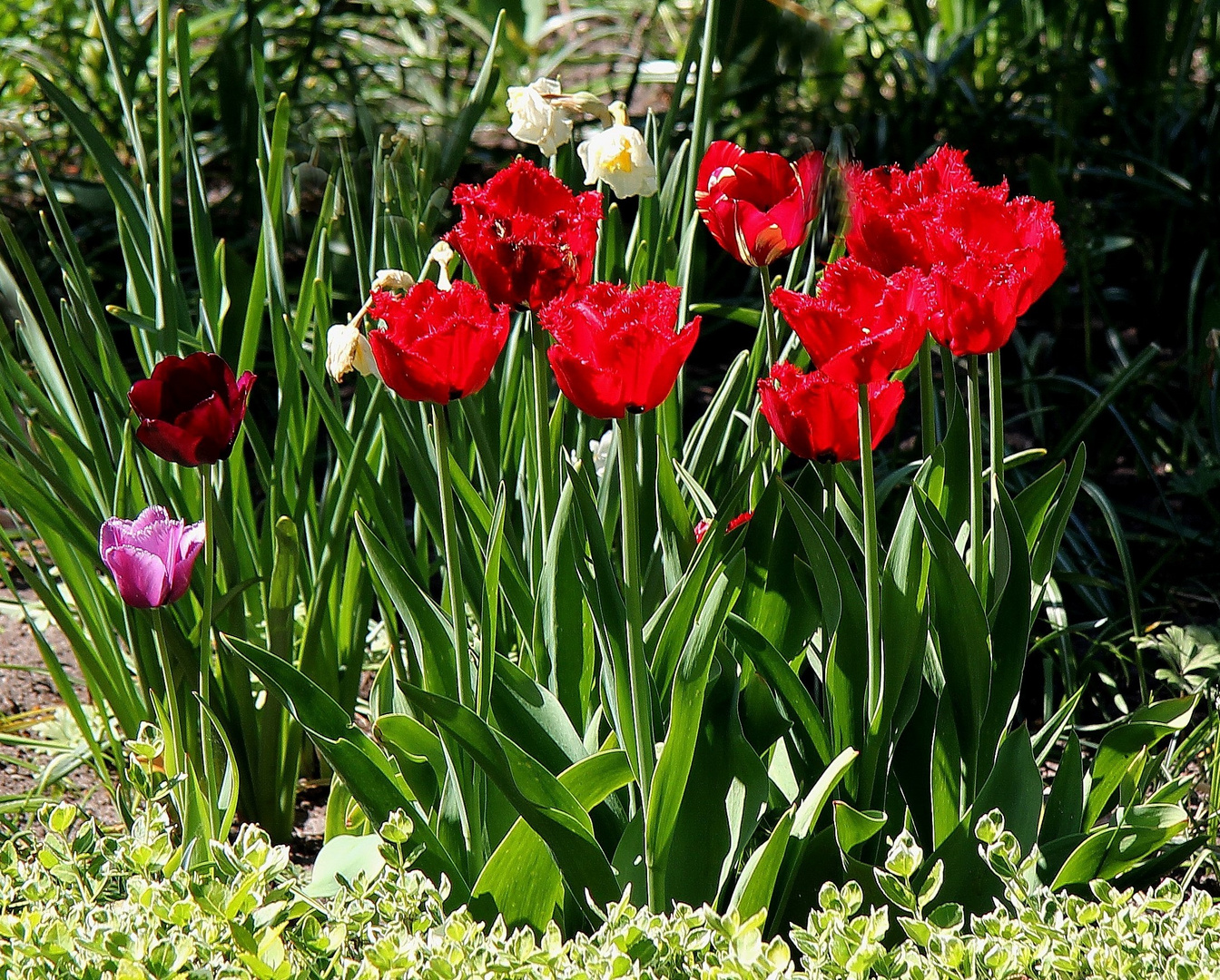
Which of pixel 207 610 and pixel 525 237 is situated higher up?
pixel 525 237

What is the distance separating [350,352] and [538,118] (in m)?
0.29

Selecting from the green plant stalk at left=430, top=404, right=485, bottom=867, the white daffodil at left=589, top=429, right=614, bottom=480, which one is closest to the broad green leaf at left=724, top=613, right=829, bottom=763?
the green plant stalk at left=430, top=404, right=485, bottom=867

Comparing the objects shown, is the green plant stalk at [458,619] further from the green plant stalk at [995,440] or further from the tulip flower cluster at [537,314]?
the green plant stalk at [995,440]

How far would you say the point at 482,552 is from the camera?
3.85ft

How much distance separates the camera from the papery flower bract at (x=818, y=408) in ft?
2.97

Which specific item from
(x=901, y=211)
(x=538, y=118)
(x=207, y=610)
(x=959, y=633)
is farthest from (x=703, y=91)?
(x=207, y=610)

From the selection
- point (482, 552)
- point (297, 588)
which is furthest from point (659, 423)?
point (297, 588)

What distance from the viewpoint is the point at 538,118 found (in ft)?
3.69

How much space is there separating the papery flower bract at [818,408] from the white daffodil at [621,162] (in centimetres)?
25

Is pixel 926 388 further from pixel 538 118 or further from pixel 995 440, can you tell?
pixel 538 118

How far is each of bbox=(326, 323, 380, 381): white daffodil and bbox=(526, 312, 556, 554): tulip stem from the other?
0.16 metres

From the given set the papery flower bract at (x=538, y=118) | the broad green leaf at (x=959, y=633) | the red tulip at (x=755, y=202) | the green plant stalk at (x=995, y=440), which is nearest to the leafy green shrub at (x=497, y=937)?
the broad green leaf at (x=959, y=633)

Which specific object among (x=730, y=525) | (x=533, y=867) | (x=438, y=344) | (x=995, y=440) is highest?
(x=438, y=344)

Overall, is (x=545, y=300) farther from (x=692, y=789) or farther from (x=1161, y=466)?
(x=1161, y=466)
